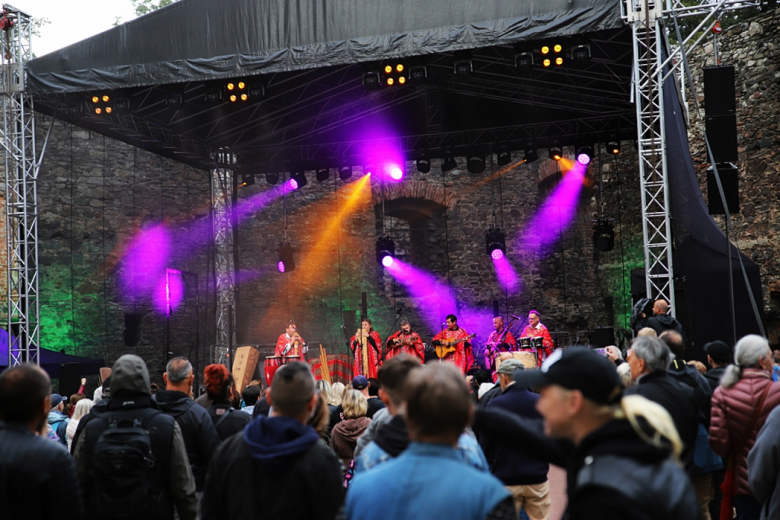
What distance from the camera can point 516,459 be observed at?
462 centimetres

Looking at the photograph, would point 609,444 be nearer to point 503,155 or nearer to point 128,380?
point 128,380

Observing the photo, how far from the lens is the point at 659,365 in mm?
3713

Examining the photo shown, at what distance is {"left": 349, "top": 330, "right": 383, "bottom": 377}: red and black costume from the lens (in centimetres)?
1502

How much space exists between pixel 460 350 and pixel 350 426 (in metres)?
9.81

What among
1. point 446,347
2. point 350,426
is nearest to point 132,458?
point 350,426

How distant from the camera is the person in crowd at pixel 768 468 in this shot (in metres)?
3.27

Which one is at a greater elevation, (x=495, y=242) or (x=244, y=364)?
(x=495, y=242)

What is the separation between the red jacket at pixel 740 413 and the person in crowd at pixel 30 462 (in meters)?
3.12

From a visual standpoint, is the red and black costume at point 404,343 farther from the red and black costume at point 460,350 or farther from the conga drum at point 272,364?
the conga drum at point 272,364

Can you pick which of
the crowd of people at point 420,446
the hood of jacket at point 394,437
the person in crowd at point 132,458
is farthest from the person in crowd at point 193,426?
the hood of jacket at point 394,437

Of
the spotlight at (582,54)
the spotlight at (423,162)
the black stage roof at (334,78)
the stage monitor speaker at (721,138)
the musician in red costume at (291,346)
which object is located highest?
the black stage roof at (334,78)

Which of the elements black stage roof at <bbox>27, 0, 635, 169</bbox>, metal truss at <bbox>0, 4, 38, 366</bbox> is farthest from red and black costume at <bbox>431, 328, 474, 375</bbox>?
metal truss at <bbox>0, 4, 38, 366</bbox>

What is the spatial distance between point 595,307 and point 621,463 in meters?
17.4

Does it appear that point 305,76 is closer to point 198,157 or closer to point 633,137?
point 198,157
